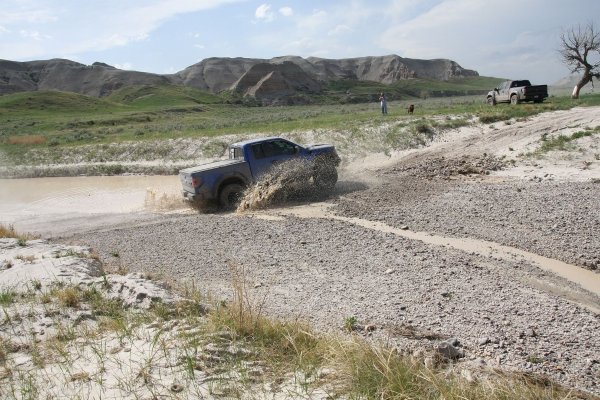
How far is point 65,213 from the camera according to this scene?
1773 centimetres

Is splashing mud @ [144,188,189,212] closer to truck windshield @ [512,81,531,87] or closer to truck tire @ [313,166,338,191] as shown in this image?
truck tire @ [313,166,338,191]

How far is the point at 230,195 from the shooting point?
15117 millimetres

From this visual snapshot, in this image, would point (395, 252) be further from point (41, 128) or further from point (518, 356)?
point (41, 128)

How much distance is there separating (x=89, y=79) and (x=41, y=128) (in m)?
97.4

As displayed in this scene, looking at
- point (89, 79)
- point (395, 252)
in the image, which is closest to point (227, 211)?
point (395, 252)

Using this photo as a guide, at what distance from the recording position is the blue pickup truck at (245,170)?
48.3 feet

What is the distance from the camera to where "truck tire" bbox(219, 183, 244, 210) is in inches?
589

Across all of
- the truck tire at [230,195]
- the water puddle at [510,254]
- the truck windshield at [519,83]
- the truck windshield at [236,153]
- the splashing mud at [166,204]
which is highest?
the truck windshield at [519,83]

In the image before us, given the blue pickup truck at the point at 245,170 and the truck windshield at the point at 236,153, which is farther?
the truck windshield at the point at 236,153

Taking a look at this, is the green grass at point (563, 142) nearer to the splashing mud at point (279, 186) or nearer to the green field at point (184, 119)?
the green field at point (184, 119)

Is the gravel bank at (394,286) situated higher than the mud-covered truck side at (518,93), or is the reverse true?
the mud-covered truck side at (518,93)

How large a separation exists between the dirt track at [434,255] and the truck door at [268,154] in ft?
4.94

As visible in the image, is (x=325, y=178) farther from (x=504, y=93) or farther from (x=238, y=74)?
(x=238, y=74)

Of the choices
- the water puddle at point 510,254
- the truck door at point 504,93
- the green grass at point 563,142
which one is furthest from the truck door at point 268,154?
the truck door at point 504,93
